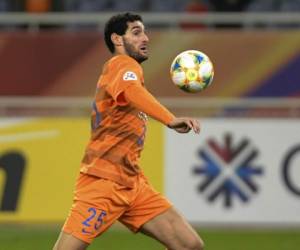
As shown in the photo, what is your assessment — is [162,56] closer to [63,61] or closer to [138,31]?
[63,61]

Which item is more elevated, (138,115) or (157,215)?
(138,115)

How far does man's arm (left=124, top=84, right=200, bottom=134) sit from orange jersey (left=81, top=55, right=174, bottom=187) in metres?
0.24

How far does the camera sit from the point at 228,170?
1459cm

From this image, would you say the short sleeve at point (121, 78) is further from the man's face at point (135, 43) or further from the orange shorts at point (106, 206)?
the orange shorts at point (106, 206)

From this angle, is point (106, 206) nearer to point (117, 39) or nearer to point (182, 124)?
point (182, 124)

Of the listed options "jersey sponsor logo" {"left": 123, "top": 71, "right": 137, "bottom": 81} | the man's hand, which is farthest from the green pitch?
the man's hand

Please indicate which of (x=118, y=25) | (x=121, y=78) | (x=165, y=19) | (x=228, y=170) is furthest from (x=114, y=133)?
(x=165, y=19)

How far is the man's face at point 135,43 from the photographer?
824cm

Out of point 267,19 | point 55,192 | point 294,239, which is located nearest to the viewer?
point 294,239

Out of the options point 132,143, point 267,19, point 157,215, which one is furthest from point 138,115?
point 267,19

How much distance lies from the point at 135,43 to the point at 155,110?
0.84 meters

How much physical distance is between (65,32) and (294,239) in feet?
17.8

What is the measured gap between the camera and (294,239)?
43.5 ft

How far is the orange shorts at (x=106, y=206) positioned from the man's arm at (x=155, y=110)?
0.79m
